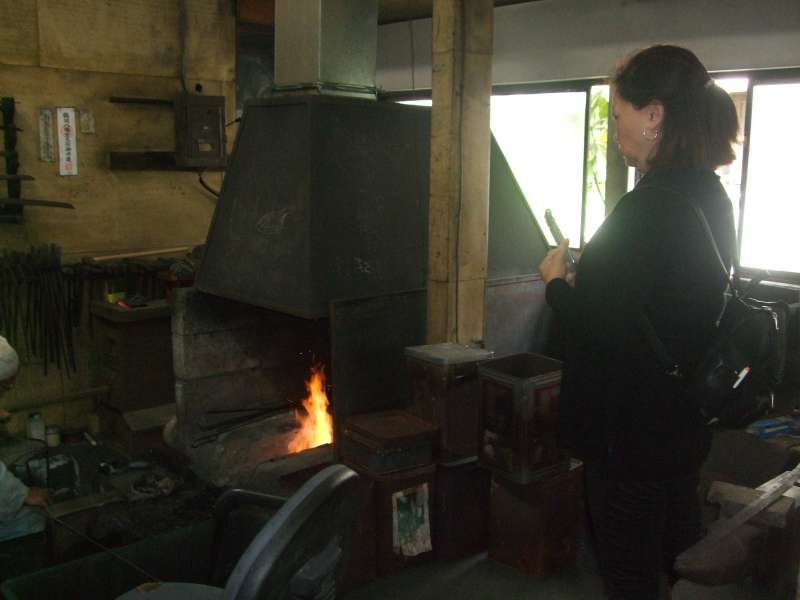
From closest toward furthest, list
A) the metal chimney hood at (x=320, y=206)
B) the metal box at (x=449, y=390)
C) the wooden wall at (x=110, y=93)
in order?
the metal box at (x=449, y=390) < the metal chimney hood at (x=320, y=206) < the wooden wall at (x=110, y=93)

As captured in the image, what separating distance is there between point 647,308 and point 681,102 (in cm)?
45

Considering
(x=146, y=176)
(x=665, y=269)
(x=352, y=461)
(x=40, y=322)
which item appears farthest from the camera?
(x=146, y=176)

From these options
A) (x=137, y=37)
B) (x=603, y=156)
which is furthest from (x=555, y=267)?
(x=137, y=37)

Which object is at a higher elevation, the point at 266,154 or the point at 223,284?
the point at 266,154

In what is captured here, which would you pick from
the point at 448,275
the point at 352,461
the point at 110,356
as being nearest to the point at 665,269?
the point at 448,275

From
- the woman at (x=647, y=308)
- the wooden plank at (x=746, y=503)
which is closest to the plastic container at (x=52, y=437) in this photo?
the wooden plank at (x=746, y=503)

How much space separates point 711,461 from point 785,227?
4.30 ft

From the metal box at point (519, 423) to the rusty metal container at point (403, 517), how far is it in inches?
10.8

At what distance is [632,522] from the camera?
177cm

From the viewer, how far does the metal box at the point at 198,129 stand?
509 cm

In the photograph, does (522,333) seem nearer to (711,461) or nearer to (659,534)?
(711,461)

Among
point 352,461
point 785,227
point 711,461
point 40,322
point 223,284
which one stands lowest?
point 711,461

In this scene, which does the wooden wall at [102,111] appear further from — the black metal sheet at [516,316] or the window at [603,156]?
the black metal sheet at [516,316]

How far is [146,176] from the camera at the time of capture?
5.17m
